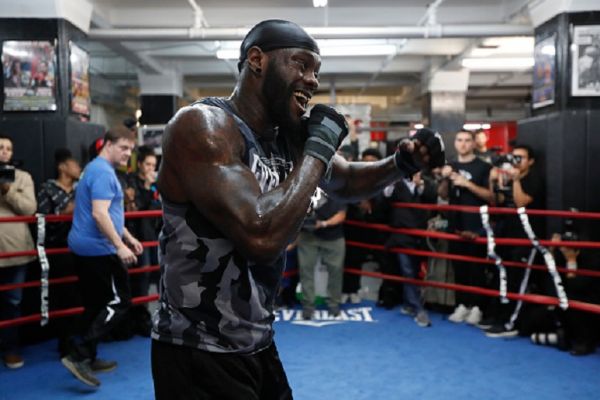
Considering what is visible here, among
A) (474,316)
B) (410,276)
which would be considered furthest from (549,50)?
(474,316)

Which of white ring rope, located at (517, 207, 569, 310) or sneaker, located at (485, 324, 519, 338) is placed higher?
white ring rope, located at (517, 207, 569, 310)

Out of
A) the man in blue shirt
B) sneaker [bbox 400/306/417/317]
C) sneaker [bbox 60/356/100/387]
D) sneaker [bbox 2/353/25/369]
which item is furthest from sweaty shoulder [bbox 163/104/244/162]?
sneaker [bbox 400/306/417/317]

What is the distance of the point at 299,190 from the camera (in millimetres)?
1388

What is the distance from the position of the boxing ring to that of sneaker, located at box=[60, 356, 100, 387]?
79 millimetres

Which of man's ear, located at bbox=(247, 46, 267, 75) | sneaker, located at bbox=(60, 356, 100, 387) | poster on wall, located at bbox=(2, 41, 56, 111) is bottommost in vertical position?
sneaker, located at bbox=(60, 356, 100, 387)

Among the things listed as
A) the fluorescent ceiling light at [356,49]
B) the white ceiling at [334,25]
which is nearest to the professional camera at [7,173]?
the white ceiling at [334,25]

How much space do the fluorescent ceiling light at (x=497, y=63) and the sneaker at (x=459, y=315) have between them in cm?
636

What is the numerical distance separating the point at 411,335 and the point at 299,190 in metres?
4.13

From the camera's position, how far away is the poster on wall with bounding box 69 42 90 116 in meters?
6.11

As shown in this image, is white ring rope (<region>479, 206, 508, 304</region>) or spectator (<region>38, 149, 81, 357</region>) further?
white ring rope (<region>479, 206, 508, 304</region>)

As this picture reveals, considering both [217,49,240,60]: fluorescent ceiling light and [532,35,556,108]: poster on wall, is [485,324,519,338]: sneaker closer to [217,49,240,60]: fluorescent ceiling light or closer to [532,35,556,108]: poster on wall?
[532,35,556,108]: poster on wall

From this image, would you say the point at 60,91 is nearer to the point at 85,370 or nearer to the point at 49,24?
the point at 49,24

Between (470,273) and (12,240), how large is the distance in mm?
4077

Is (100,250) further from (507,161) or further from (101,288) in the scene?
(507,161)
